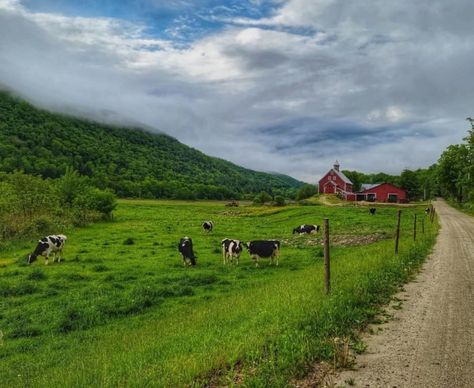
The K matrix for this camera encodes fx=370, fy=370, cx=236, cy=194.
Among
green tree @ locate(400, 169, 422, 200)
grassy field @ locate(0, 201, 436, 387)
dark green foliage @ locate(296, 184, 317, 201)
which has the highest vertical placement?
green tree @ locate(400, 169, 422, 200)

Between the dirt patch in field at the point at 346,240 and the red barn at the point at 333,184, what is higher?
the red barn at the point at 333,184

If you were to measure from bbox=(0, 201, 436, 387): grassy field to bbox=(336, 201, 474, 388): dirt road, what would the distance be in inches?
25.8

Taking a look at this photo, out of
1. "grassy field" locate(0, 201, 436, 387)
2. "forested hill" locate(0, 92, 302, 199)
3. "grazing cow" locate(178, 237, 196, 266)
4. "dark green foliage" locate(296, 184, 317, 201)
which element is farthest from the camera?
"forested hill" locate(0, 92, 302, 199)

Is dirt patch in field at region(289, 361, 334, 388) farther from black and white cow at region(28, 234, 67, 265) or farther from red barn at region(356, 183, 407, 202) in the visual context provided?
red barn at region(356, 183, 407, 202)

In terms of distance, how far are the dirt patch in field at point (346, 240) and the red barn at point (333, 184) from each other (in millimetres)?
69001

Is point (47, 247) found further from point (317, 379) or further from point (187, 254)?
point (317, 379)

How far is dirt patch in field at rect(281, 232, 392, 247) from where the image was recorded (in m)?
28.7

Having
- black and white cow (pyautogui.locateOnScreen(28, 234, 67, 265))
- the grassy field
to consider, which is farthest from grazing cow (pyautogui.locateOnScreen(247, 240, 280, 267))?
black and white cow (pyautogui.locateOnScreen(28, 234, 67, 265))

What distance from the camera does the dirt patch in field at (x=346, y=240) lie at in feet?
94.1

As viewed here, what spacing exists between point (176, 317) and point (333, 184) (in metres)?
94.0

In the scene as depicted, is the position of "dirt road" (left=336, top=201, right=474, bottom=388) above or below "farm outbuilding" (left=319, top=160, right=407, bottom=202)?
below

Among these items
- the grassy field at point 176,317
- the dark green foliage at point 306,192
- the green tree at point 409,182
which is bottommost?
the grassy field at point 176,317

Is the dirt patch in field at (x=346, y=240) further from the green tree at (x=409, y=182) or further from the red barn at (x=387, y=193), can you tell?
the green tree at (x=409, y=182)

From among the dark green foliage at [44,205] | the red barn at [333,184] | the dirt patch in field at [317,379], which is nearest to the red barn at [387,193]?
the red barn at [333,184]
